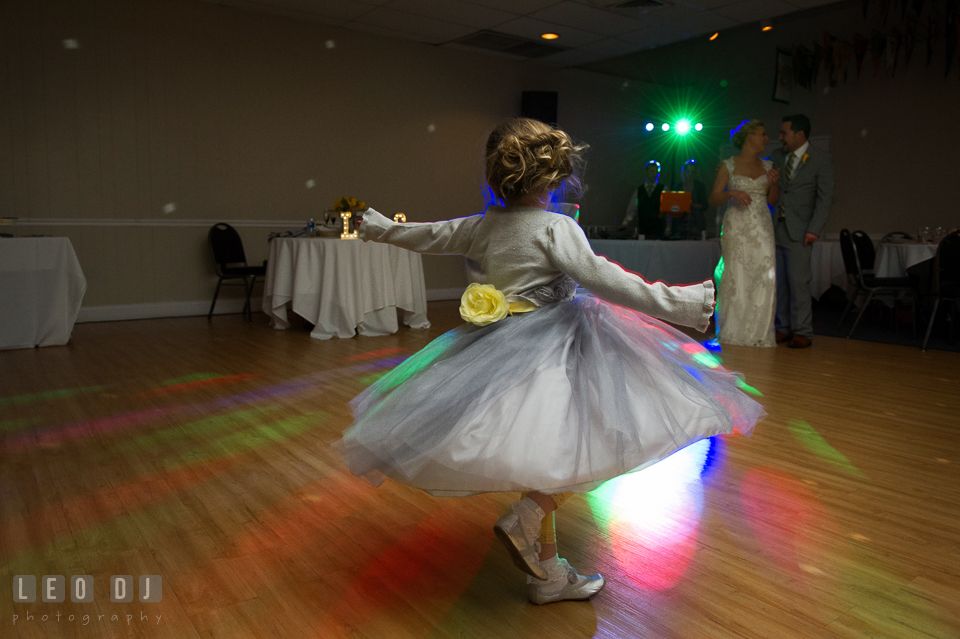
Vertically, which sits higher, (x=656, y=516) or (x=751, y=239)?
(x=751, y=239)

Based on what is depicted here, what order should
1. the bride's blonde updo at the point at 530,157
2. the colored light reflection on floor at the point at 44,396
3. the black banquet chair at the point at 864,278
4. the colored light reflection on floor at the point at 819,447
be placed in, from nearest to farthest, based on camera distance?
1. the bride's blonde updo at the point at 530,157
2. the colored light reflection on floor at the point at 819,447
3. the colored light reflection on floor at the point at 44,396
4. the black banquet chair at the point at 864,278

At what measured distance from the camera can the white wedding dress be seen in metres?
5.39

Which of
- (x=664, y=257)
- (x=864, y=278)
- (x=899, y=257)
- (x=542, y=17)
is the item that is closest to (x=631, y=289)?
(x=664, y=257)

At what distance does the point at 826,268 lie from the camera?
304 inches

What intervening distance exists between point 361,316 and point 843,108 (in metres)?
6.80

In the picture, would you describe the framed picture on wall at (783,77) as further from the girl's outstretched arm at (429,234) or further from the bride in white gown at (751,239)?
the girl's outstretched arm at (429,234)

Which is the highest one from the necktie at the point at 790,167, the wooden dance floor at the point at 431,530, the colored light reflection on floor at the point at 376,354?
the necktie at the point at 790,167

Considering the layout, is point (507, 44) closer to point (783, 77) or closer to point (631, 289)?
point (783, 77)

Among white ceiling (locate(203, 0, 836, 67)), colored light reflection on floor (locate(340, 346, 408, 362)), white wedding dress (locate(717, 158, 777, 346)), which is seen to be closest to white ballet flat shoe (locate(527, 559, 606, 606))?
colored light reflection on floor (locate(340, 346, 408, 362))

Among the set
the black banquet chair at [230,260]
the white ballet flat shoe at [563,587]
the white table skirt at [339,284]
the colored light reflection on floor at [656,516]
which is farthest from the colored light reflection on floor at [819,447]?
the black banquet chair at [230,260]

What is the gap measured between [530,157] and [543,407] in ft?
1.99

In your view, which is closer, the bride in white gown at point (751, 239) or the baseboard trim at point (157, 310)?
the bride in white gown at point (751, 239)

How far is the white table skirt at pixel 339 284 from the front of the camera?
5.66 metres

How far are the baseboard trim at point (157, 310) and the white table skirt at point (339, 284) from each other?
4.87 ft
